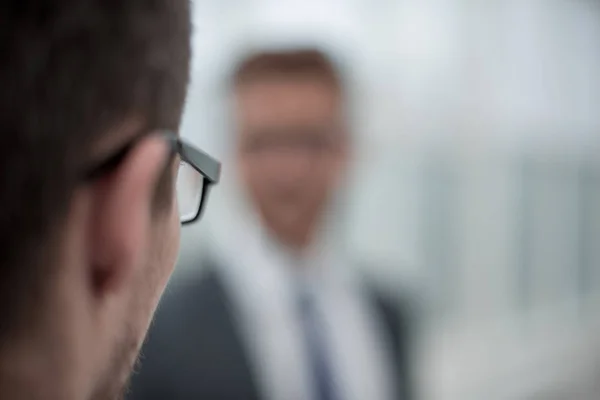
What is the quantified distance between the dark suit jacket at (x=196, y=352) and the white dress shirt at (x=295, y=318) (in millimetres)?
25

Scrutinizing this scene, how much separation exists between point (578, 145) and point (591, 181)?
22cm

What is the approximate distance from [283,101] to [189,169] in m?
0.71

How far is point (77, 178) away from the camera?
37cm

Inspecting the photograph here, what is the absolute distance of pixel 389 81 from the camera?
85.4 inches

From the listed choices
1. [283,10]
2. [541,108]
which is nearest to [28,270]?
[283,10]

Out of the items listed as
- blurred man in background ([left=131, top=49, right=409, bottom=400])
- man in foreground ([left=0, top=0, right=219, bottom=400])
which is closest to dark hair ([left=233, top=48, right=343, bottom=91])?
blurred man in background ([left=131, top=49, right=409, bottom=400])

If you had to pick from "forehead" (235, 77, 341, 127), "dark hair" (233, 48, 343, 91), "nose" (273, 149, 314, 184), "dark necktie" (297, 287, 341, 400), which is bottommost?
"dark necktie" (297, 287, 341, 400)

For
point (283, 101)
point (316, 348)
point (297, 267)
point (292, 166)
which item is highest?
point (283, 101)

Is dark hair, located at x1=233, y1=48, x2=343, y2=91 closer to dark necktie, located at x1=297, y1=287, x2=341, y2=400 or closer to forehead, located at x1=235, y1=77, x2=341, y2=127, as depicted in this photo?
forehead, located at x1=235, y1=77, x2=341, y2=127

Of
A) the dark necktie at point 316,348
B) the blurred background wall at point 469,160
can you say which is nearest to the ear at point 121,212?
the dark necktie at point 316,348

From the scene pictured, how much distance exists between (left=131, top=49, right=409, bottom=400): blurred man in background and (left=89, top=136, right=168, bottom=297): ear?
70cm

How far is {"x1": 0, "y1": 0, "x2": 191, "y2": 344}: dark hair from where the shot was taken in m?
0.35

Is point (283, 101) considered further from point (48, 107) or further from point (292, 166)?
point (48, 107)

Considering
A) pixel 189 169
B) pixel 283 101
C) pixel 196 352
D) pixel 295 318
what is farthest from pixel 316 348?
pixel 189 169
